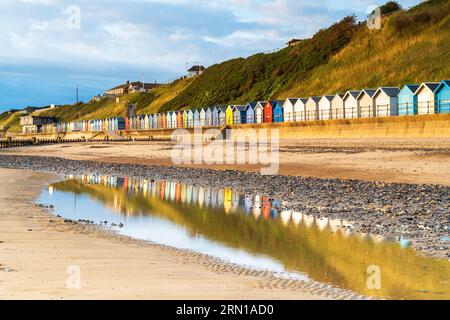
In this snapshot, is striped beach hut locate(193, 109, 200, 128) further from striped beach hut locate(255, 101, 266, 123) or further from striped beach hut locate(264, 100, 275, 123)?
striped beach hut locate(264, 100, 275, 123)

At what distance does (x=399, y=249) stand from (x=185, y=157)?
3889cm

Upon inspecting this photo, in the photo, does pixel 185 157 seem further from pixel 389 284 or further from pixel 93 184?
pixel 389 284

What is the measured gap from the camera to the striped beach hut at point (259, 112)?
78425 mm

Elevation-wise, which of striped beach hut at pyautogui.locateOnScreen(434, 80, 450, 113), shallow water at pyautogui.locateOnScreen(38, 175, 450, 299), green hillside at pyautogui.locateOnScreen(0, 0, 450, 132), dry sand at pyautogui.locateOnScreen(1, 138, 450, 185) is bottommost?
shallow water at pyautogui.locateOnScreen(38, 175, 450, 299)

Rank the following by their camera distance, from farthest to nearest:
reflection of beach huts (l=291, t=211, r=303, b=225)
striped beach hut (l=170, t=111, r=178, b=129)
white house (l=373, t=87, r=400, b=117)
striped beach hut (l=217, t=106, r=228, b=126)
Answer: striped beach hut (l=170, t=111, r=178, b=129), striped beach hut (l=217, t=106, r=228, b=126), white house (l=373, t=87, r=400, b=117), reflection of beach huts (l=291, t=211, r=303, b=225)

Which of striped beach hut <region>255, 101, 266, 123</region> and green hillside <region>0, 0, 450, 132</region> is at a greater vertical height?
green hillside <region>0, 0, 450, 132</region>

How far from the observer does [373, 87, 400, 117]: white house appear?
183ft

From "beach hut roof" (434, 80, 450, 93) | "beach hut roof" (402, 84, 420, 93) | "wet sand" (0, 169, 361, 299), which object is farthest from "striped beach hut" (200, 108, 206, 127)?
"wet sand" (0, 169, 361, 299)

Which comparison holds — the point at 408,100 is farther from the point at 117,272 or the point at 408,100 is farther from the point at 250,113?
the point at 117,272

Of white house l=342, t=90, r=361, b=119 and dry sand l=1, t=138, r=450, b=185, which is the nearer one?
dry sand l=1, t=138, r=450, b=185

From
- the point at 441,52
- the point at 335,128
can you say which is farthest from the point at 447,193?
the point at 441,52

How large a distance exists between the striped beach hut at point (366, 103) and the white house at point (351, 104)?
0.49 m

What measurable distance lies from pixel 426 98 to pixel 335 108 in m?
15.0

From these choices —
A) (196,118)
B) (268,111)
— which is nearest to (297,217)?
(268,111)
